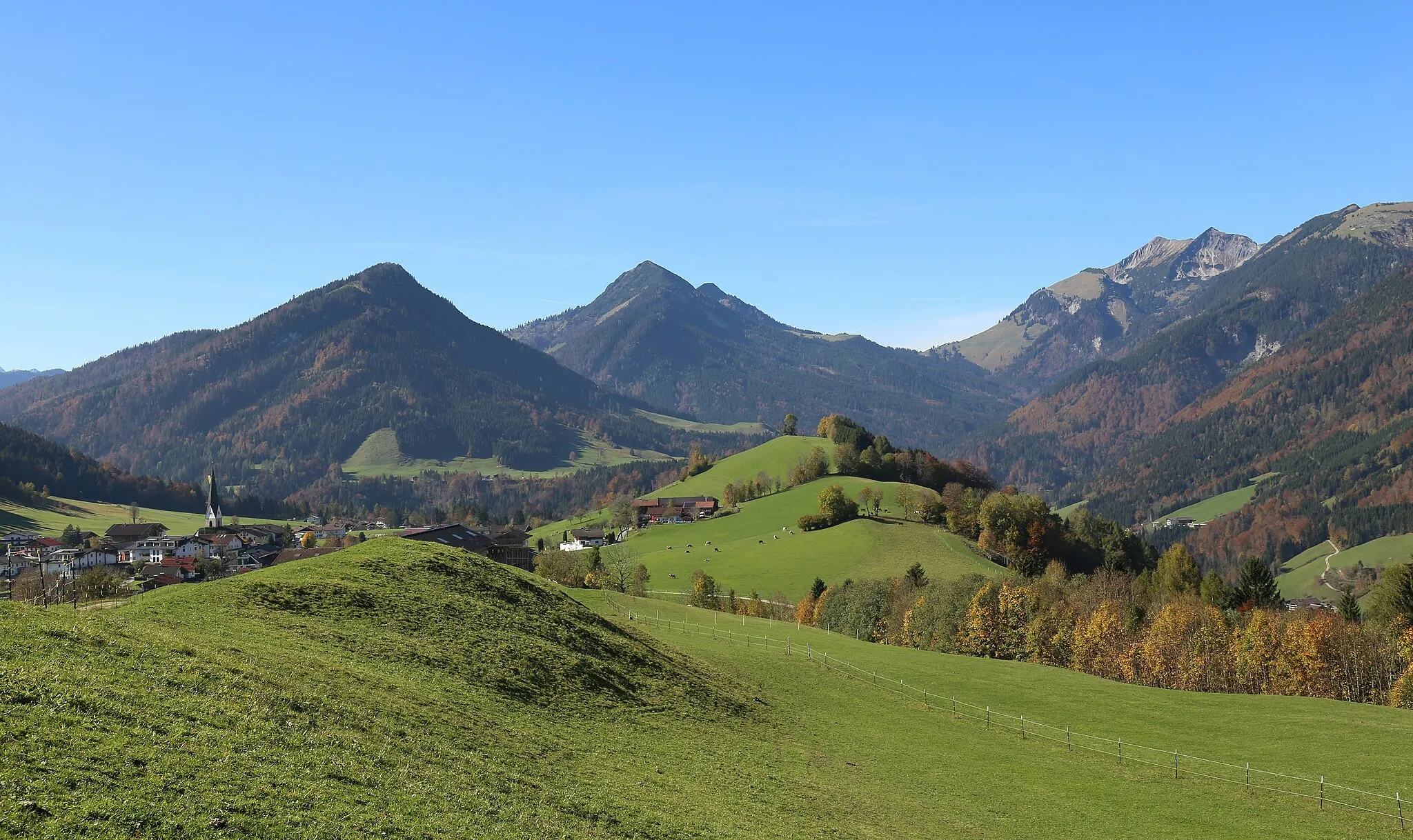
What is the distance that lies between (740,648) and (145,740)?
5505cm

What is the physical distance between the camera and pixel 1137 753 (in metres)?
53.4

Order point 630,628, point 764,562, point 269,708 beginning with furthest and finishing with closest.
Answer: point 764,562
point 630,628
point 269,708

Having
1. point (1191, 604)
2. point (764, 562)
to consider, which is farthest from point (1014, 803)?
point (764, 562)

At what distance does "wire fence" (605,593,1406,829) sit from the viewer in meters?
44.2

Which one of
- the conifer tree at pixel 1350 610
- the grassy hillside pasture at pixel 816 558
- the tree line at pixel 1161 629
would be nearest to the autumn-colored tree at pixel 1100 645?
the tree line at pixel 1161 629

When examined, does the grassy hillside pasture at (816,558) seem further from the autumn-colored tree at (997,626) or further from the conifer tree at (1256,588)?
the conifer tree at (1256,588)

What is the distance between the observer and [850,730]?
2120 inches

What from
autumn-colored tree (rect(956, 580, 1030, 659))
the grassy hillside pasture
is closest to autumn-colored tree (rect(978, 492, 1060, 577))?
the grassy hillside pasture

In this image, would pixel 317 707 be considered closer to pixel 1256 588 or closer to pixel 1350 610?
pixel 1350 610

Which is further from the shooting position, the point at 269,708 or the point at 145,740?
the point at 269,708

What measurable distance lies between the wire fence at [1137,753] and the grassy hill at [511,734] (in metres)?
1.72

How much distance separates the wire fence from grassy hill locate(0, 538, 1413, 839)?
172cm

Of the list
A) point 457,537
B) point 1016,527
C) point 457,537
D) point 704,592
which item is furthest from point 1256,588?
point 457,537

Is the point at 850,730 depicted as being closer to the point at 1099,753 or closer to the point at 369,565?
the point at 1099,753
